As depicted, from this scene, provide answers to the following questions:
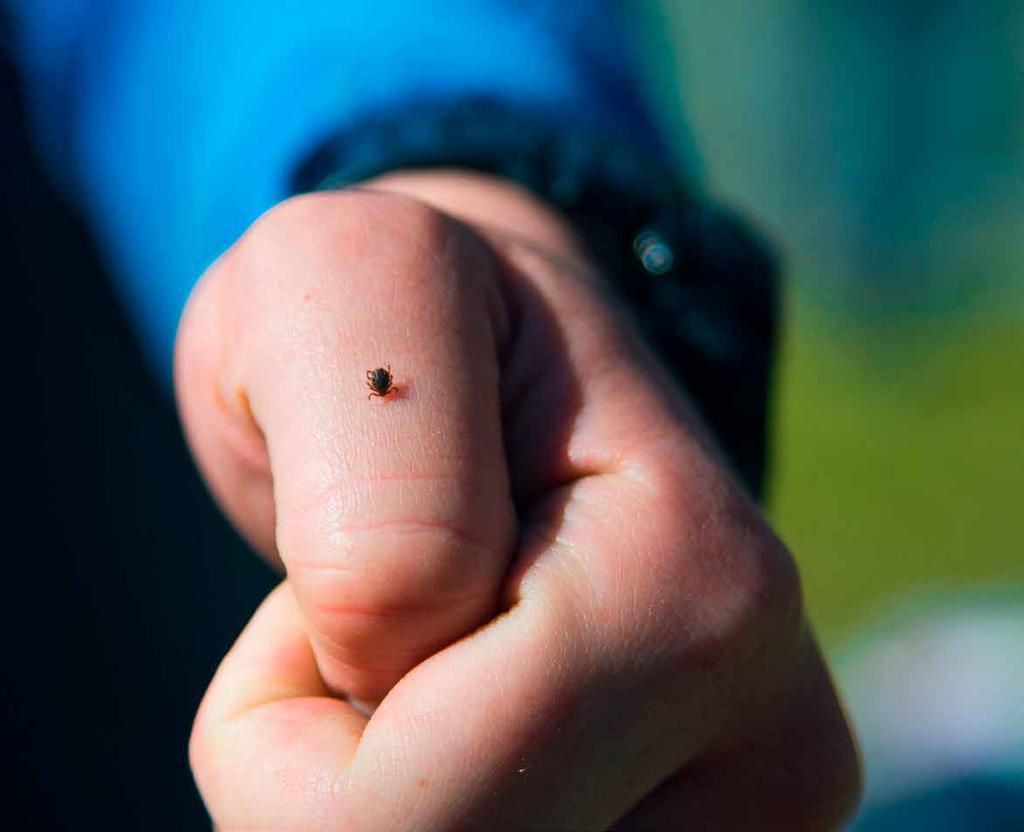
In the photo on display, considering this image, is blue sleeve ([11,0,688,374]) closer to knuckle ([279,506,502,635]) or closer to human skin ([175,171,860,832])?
human skin ([175,171,860,832])

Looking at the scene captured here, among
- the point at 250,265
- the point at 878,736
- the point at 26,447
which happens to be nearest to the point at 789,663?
the point at 250,265

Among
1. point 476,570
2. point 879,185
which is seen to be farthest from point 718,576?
point 879,185

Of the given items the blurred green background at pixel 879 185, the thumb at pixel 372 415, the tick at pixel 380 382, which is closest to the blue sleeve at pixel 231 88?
the thumb at pixel 372 415

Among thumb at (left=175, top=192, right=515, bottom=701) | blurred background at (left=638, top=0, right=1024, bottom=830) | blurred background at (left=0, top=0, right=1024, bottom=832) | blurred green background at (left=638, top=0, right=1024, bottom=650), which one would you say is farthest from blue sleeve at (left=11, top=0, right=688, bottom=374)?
blurred green background at (left=638, top=0, right=1024, bottom=650)

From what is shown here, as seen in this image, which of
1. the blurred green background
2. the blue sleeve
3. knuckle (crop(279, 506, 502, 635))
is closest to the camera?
knuckle (crop(279, 506, 502, 635))

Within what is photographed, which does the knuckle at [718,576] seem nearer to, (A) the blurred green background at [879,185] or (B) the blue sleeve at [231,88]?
(B) the blue sleeve at [231,88]

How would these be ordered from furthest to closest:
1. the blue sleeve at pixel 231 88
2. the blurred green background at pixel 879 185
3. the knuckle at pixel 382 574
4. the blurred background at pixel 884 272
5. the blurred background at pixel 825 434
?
the blurred green background at pixel 879 185
the blurred background at pixel 884 272
the blurred background at pixel 825 434
the blue sleeve at pixel 231 88
the knuckle at pixel 382 574
